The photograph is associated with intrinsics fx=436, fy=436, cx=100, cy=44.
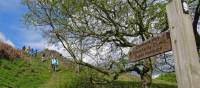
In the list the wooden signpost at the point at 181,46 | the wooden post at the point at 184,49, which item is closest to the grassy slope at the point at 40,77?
the wooden signpost at the point at 181,46

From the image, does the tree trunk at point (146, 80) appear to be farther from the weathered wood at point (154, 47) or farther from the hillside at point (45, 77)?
the weathered wood at point (154, 47)

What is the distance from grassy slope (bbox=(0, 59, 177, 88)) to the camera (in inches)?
1077

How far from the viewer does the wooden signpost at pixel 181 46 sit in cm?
658

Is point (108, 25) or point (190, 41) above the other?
point (108, 25)

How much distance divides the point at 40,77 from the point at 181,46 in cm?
2761

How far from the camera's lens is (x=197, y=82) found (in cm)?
657

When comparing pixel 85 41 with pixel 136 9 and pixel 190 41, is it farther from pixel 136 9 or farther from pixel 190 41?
pixel 190 41

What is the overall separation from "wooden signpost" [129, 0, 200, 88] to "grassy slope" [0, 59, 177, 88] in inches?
615

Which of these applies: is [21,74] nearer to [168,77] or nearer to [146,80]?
[168,77]

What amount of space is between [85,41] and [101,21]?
129 cm

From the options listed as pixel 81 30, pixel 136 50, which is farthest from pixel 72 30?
pixel 136 50

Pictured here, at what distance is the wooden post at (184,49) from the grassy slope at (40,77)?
51.6ft

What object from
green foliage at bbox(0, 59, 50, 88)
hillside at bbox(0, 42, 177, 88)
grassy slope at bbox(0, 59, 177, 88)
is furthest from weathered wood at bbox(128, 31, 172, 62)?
green foliage at bbox(0, 59, 50, 88)

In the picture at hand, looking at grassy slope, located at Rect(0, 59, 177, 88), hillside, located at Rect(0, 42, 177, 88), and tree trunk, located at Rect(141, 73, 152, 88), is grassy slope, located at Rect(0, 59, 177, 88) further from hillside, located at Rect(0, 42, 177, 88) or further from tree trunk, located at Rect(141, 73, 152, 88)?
tree trunk, located at Rect(141, 73, 152, 88)
